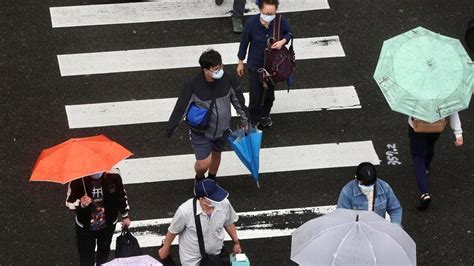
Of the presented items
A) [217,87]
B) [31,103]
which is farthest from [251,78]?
[31,103]

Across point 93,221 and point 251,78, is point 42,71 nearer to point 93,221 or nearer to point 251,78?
point 251,78

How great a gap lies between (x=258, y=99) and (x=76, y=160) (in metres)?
3.41

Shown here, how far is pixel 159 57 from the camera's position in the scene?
39.5 feet

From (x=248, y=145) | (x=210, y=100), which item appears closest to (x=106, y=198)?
(x=210, y=100)

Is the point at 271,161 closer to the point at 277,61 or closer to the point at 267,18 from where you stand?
the point at 277,61

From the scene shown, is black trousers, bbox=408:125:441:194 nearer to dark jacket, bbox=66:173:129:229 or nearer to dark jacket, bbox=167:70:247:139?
dark jacket, bbox=167:70:247:139

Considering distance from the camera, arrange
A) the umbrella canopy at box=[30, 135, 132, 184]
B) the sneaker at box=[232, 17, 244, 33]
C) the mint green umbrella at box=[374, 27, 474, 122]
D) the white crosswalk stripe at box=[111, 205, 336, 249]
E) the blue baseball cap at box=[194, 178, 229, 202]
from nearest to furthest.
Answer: the blue baseball cap at box=[194, 178, 229, 202]
the umbrella canopy at box=[30, 135, 132, 184]
the mint green umbrella at box=[374, 27, 474, 122]
the white crosswalk stripe at box=[111, 205, 336, 249]
the sneaker at box=[232, 17, 244, 33]

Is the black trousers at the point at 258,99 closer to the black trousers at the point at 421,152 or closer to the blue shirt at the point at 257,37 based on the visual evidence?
the blue shirt at the point at 257,37

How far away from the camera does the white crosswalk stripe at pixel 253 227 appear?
31.7ft

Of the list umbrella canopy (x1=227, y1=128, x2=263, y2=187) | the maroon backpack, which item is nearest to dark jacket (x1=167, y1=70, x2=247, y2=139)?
umbrella canopy (x1=227, y1=128, x2=263, y2=187)

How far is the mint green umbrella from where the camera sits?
848 cm

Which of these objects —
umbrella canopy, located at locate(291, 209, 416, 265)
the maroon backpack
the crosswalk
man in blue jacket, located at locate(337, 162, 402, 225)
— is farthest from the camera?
the maroon backpack

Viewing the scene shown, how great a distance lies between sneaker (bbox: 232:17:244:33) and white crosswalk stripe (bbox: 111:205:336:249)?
327 centimetres

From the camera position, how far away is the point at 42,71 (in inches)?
463
